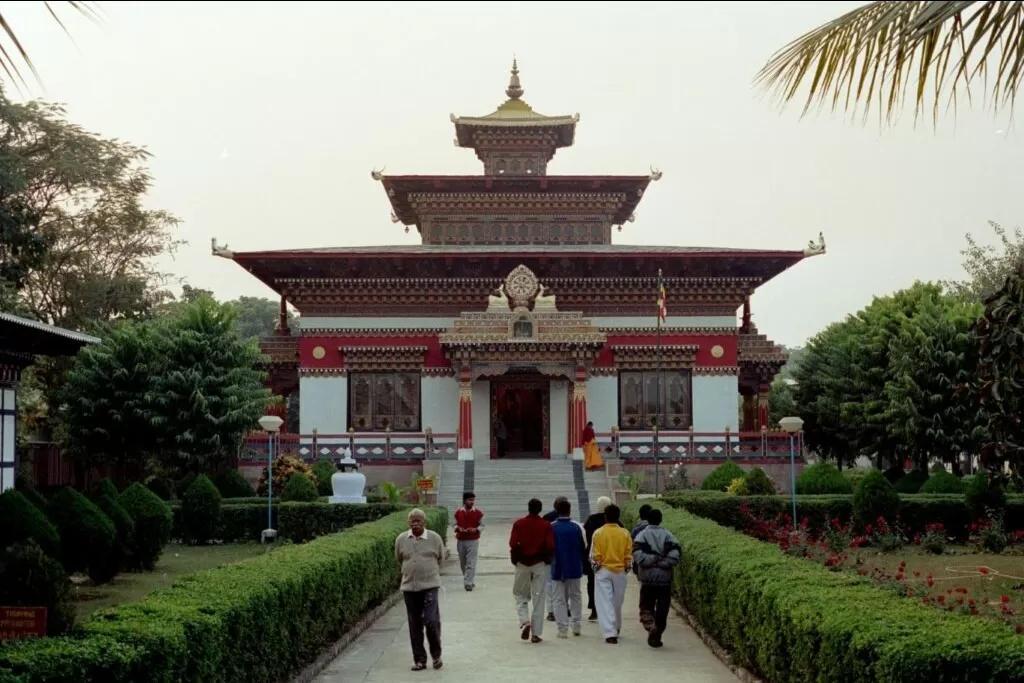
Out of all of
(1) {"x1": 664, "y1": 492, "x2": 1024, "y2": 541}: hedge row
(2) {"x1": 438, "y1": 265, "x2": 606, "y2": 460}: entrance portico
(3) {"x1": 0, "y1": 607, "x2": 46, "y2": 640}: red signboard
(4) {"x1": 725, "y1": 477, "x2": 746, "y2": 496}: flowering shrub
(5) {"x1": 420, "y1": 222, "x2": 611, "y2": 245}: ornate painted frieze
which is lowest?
(1) {"x1": 664, "y1": 492, "x2": 1024, "y2": 541}: hedge row

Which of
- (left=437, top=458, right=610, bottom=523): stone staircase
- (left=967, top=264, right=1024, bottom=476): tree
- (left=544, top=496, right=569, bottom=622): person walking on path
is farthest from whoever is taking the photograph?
(left=437, top=458, right=610, bottom=523): stone staircase

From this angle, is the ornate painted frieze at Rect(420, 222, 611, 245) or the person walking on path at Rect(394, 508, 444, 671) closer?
the person walking on path at Rect(394, 508, 444, 671)

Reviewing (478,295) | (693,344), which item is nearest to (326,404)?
(478,295)

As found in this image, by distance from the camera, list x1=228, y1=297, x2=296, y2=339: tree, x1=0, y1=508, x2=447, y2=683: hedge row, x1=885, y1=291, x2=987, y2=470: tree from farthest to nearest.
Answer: x1=228, y1=297, x2=296, y2=339: tree → x1=885, y1=291, x2=987, y2=470: tree → x1=0, y1=508, x2=447, y2=683: hedge row

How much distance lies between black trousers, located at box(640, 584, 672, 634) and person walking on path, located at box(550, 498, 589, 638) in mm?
870

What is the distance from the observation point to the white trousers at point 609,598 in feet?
46.8

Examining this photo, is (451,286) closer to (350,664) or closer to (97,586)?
(97,586)

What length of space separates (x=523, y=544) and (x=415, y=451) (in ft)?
75.6

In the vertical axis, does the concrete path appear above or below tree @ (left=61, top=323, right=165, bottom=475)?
below

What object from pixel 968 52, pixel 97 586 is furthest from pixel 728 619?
pixel 97 586

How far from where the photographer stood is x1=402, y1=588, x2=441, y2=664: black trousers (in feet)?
41.4

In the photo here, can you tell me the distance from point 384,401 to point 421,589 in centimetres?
2781

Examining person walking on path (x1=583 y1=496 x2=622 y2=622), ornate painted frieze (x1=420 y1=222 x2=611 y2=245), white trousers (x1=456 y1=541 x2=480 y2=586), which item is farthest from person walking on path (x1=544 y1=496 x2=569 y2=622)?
ornate painted frieze (x1=420 y1=222 x2=611 y2=245)

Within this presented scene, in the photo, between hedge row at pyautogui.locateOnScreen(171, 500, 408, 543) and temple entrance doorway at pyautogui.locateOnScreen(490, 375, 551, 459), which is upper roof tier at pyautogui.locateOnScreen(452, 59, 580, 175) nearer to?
temple entrance doorway at pyautogui.locateOnScreen(490, 375, 551, 459)
